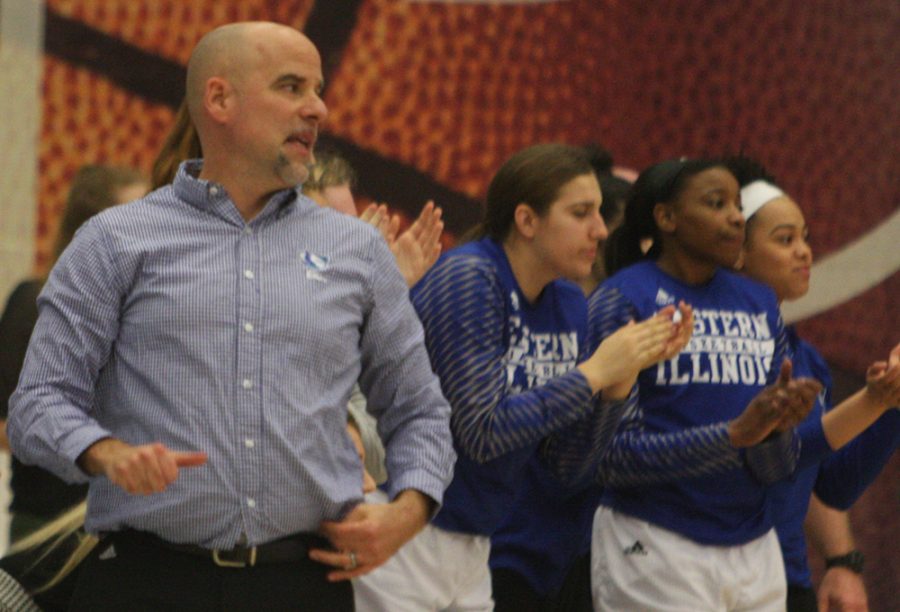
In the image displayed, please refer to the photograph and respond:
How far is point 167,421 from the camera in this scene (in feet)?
6.77

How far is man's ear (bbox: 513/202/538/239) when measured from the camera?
9.68 ft

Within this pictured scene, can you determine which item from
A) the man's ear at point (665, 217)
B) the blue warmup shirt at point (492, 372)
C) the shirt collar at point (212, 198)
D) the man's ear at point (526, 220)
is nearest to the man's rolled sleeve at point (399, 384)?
the shirt collar at point (212, 198)

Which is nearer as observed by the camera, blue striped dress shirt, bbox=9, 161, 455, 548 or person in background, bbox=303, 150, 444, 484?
blue striped dress shirt, bbox=9, 161, 455, 548

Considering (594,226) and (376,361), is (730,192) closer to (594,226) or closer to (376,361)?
(594,226)

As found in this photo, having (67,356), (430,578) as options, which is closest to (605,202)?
(430,578)

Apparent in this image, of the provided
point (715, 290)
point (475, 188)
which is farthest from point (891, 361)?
point (475, 188)

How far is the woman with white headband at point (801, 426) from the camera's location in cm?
337

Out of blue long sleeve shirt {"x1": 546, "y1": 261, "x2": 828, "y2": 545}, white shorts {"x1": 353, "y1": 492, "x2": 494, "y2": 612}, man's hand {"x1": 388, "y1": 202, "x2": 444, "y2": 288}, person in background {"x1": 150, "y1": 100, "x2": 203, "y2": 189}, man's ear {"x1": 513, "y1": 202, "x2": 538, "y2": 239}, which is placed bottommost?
white shorts {"x1": 353, "y1": 492, "x2": 494, "y2": 612}

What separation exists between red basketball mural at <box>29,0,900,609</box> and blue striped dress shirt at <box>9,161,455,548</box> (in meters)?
2.42

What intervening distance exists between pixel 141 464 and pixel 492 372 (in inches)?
37.6

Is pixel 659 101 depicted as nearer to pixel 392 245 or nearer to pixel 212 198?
pixel 392 245

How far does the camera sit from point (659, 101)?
16.1 feet

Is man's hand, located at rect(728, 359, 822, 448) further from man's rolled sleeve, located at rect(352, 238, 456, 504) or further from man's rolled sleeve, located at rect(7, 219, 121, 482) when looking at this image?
man's rolled sleeve, located at rect(7, 219, 121, 482)

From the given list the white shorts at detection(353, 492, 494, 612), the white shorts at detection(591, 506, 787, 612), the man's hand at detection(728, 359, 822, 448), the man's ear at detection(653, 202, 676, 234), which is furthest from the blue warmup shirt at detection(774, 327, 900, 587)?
the white shorts at detection(353, 492, 494, 612)
